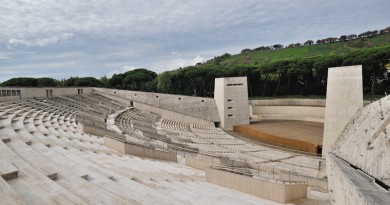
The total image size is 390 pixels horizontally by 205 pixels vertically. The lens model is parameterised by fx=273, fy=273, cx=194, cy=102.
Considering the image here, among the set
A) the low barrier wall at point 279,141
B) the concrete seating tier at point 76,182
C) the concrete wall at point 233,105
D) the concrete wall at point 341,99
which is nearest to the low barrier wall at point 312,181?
the concrete seating tier at point 76,182

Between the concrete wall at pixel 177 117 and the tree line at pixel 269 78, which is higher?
the tree line at pixel 269 78

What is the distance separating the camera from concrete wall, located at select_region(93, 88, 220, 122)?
38.2 m

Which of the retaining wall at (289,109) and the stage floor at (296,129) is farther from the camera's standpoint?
the retaining wall at (289,109)

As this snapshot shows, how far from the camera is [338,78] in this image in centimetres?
2178

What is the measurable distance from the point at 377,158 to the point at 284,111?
105 feet

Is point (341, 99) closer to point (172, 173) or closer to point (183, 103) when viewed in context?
point (172, 173)

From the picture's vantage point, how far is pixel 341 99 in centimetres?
→ 2131

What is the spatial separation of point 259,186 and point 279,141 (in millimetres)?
20093

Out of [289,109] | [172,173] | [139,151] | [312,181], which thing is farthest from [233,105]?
[172,173]

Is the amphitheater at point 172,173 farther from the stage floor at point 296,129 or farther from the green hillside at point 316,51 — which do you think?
the green hillside at point 316,51

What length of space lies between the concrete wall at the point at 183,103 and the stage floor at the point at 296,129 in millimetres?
6296

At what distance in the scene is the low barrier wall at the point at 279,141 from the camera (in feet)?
82.3

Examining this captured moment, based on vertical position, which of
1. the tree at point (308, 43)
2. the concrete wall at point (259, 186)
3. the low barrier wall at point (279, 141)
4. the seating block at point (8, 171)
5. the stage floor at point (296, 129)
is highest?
the tree at point (308, 43)

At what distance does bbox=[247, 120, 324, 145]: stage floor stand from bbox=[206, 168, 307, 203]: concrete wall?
17.5 meters
